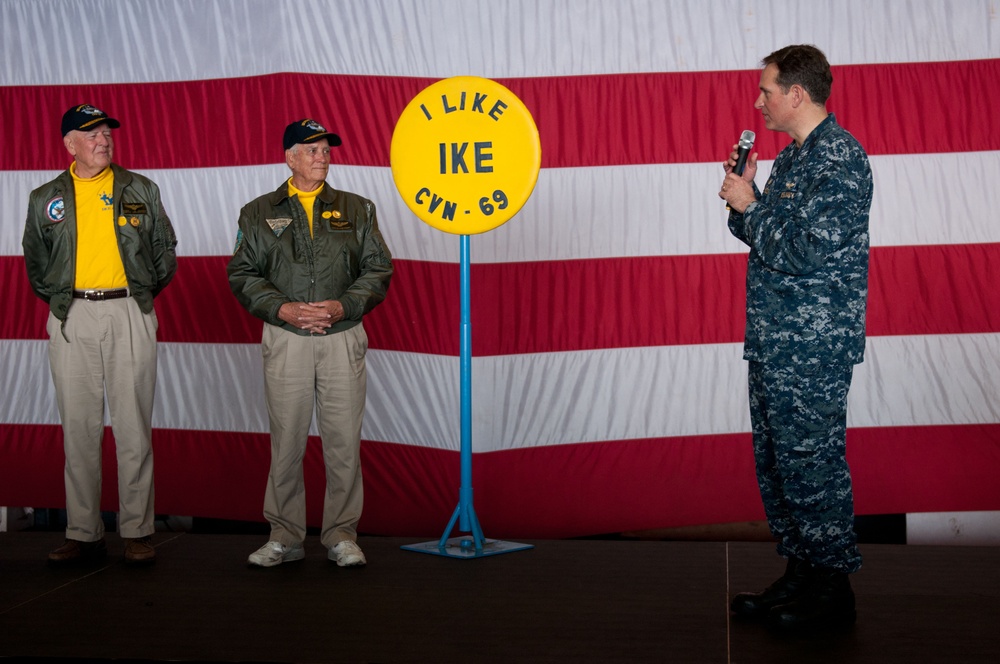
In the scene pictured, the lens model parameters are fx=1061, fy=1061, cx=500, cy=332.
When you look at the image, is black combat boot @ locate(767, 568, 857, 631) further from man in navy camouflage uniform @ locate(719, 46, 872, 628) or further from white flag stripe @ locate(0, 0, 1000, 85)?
white flag stripe @ locate(0, 0, 1000, 85)

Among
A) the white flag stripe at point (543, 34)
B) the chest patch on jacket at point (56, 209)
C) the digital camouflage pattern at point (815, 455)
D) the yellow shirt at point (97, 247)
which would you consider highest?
the white flag stripe at point (543, 34)

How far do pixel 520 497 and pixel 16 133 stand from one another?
2.26 metres

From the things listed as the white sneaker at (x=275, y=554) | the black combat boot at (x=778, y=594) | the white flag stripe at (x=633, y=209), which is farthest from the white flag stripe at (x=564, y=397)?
the black combat boot at (x=778, y=594)

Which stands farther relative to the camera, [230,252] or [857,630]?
[230,252]

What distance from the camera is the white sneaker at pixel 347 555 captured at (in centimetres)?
309

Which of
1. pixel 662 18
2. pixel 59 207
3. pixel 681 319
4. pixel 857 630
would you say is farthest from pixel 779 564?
pixel 59 207

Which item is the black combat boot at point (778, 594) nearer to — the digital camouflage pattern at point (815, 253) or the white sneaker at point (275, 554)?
the digital camouflage pattern at point (815, 253)

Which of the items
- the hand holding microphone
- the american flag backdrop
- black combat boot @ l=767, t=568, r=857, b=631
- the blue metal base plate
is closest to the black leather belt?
the american flag backdrop

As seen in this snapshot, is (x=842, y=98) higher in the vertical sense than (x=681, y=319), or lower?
higher

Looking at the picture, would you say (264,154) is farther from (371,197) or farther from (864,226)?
(864,226)

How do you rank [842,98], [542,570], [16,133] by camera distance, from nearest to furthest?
1. [542,570]
2. [842,98]
3. [16,133]

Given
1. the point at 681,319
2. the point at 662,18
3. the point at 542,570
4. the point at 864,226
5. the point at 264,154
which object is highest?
the point at 662,18

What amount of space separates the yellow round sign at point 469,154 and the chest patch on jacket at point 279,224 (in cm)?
37

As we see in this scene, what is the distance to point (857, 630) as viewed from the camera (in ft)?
8.04
